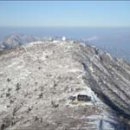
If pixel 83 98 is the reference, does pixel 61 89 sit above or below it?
above

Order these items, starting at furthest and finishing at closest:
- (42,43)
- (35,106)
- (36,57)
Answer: (42,43)
(36,57)
(35,106)

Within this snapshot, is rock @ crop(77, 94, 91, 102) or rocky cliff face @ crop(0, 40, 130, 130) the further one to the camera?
rock @ crop(77, 94, 91, 102)

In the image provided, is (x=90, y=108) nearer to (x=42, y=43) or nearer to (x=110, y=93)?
(x=110, y=93)

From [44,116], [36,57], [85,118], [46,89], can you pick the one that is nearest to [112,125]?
[85,118]

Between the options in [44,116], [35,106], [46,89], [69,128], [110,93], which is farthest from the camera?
[110,93]

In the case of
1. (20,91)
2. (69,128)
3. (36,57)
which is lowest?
(69,128)

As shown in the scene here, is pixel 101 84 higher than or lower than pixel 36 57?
lower

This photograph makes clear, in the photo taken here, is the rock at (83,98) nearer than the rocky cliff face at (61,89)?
No

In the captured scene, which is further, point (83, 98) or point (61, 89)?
point (61, 89)
